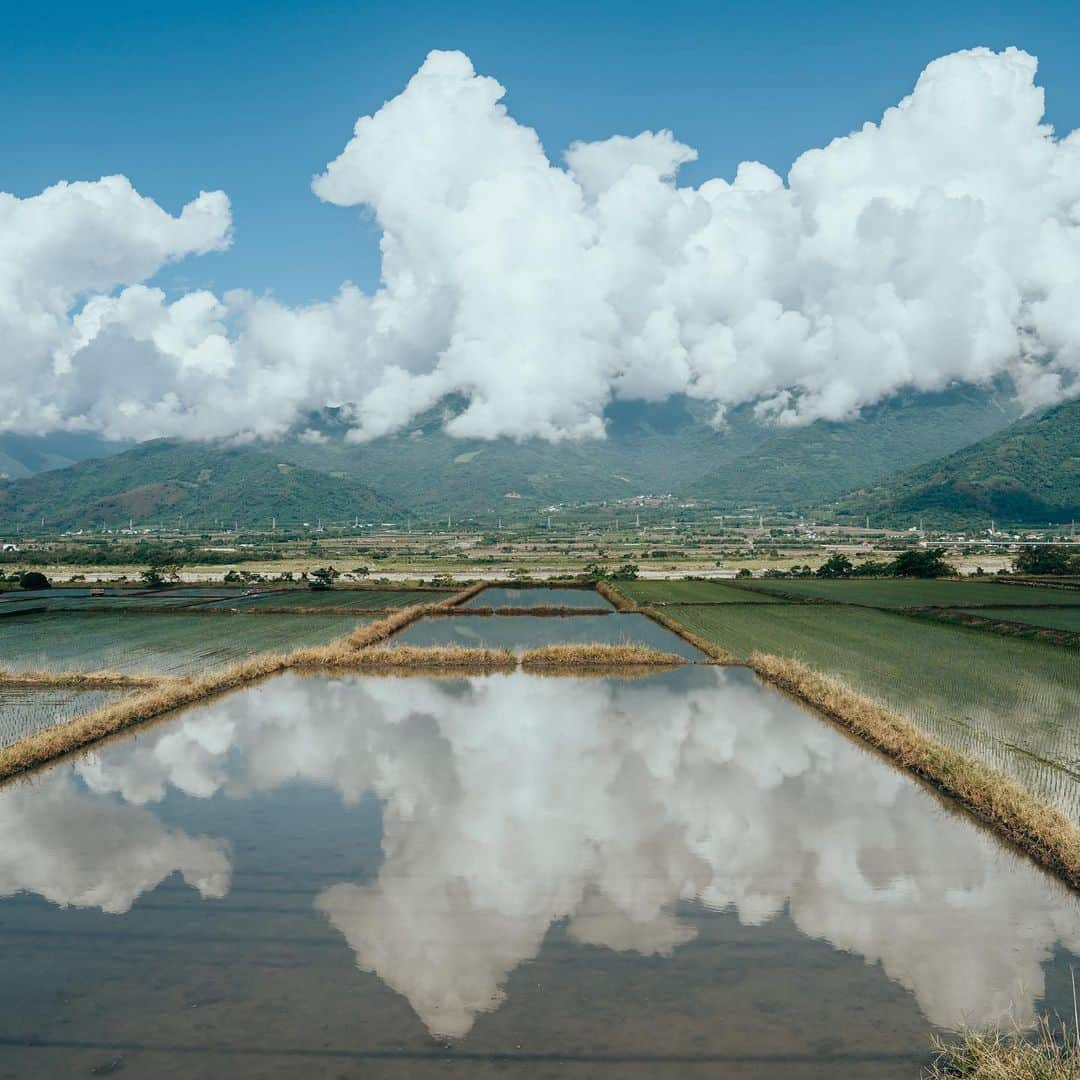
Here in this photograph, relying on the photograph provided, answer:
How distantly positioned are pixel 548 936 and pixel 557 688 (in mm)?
16312

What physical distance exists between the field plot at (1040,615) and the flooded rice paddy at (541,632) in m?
17.1

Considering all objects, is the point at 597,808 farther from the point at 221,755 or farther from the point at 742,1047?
the point at 221,755

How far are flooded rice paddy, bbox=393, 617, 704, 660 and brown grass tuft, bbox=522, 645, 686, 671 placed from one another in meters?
1.84

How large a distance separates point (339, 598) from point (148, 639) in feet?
71.6

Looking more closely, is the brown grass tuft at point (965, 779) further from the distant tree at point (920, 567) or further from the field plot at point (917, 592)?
the distant tree at point (920, 567)

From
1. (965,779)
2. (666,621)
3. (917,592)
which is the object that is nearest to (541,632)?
(666,621)

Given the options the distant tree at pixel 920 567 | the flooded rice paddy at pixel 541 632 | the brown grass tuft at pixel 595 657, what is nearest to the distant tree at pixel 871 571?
the distant tree at pixel 920 567

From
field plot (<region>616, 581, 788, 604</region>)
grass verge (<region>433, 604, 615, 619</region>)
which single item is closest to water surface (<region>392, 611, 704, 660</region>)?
grass verge (<region>433, 604, 615, 619</region>)

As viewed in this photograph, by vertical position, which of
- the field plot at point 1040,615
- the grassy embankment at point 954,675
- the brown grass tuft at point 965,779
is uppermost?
the brown grass tuft at point 965,779

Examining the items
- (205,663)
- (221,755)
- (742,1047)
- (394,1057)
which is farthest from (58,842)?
(205,663)

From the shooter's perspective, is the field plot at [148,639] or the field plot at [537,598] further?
the field plot at [537,598]

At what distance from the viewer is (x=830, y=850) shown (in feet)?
43.4

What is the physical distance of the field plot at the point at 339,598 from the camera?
55.0 metres

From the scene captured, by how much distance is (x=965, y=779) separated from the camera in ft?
51.5
